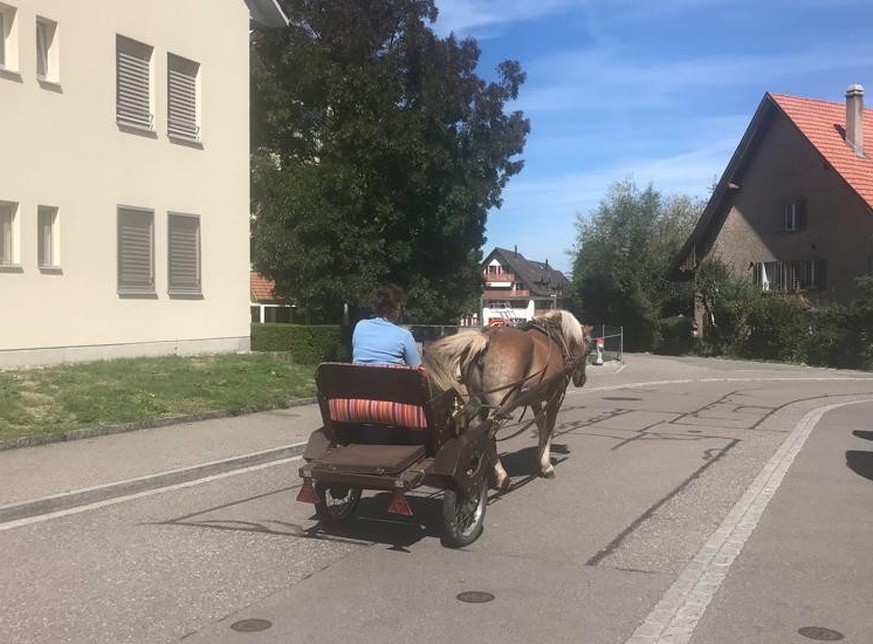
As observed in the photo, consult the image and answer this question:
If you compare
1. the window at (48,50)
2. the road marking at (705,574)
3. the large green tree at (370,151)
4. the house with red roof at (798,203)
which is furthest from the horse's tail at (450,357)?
the house with red roof at (798,203)

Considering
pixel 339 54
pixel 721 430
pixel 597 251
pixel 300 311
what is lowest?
pixel 721 430

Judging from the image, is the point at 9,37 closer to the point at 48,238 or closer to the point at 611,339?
the point at 48,238

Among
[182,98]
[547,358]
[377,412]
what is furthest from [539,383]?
[182,98]

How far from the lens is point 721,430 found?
1344cm

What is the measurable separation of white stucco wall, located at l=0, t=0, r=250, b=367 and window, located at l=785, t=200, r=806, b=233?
2689 cm

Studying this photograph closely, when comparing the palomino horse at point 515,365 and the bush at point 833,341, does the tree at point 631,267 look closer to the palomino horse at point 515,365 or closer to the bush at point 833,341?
the bush at point 833,341

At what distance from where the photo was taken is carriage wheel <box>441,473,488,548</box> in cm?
630

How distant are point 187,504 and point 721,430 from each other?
8621mm

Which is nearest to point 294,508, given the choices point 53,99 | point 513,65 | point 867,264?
point 53,99

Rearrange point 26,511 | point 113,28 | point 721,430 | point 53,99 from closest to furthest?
point 26,511, point 721,430, point 53,99, point 113,28

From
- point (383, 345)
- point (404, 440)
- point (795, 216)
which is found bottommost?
point (404, 440)

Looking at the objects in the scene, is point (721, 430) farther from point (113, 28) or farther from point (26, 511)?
point (113, 28)

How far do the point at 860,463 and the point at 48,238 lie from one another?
1385 cm

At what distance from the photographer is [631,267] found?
49438 mm
